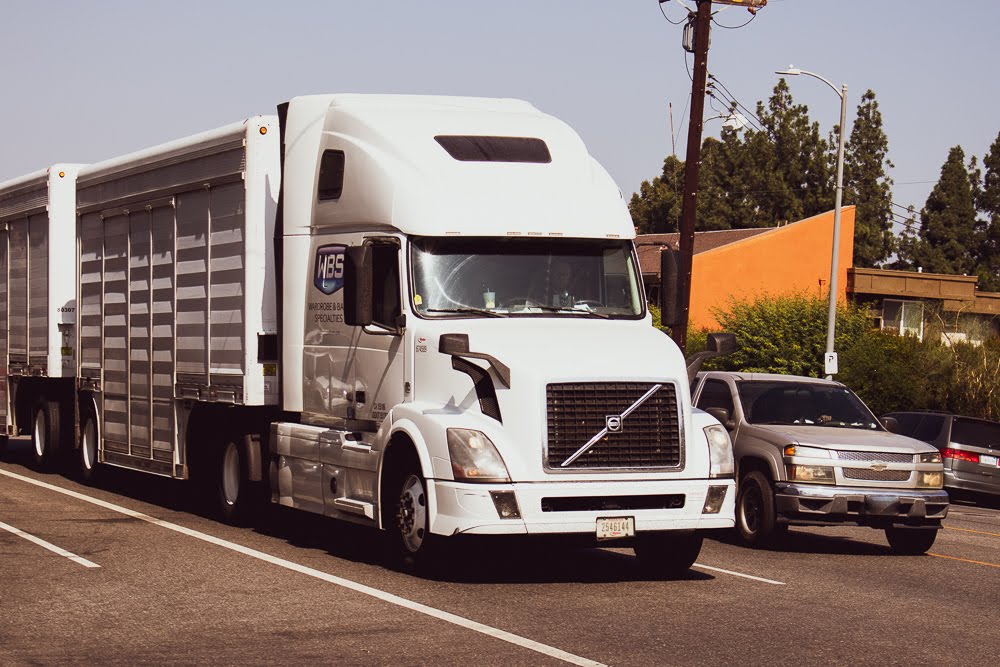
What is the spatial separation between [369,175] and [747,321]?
2749 cm

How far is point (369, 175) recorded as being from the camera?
1310 centimetres

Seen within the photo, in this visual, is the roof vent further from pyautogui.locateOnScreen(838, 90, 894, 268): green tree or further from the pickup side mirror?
pyautogui.locateOnScreen(838, 90, 894, 268): green tree

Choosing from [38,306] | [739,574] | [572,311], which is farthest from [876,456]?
[38,306]

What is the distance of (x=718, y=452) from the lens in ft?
39.7

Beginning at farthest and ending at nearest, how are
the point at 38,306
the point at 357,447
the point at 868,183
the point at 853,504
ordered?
1. the point at 868,183
2. the point at 38,306
3. the point at 853,504
4. the point at 357,447

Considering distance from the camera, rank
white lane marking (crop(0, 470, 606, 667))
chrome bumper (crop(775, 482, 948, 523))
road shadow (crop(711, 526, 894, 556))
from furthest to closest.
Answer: road shadow (crop(711, 526, 894, 556)), chrome bumper (crop(775, 482, 948, 523)), white lane marking (crop(0, 470, 606, 667))

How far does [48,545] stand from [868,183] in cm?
6724

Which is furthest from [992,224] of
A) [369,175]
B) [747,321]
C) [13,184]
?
[369,175]

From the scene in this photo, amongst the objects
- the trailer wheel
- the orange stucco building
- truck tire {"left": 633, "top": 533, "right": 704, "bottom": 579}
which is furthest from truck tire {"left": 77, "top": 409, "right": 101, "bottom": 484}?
the orange stucco building

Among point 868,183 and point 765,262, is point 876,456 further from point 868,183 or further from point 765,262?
point 868,183

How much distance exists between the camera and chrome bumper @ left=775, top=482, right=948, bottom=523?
48.1 ft

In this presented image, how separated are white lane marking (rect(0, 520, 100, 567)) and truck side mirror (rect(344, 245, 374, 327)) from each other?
2.86 meters

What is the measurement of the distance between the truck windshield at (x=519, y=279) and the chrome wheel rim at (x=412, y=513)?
140cm

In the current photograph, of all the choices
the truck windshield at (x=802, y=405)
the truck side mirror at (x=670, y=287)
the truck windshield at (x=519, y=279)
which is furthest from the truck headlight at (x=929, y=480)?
the truck windshield at (x=519, y=279)
